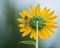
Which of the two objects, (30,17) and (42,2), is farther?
(42,2)

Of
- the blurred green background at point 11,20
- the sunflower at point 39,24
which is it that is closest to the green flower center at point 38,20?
the sunflower at point 39,24

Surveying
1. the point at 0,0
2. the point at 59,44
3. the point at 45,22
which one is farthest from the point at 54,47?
the point at 0,0

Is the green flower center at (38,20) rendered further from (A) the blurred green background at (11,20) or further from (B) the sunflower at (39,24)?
(A) the blurred green background at (11,20)

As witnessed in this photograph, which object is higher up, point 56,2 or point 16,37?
point 56,2

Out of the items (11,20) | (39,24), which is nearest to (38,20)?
(39,24)

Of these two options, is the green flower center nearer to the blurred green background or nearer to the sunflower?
the sunflower

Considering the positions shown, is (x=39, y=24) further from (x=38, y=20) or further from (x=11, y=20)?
(x=11, y=20)

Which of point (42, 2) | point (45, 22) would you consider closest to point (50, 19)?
point (45, 22)

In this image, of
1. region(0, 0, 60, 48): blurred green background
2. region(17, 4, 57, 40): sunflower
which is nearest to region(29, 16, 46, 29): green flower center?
region(17, 4, 57, 40): sunflower

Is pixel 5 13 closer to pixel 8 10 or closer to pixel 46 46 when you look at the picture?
pixel 8 10
